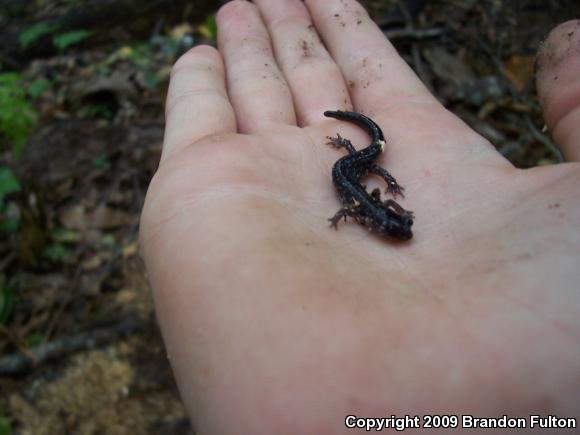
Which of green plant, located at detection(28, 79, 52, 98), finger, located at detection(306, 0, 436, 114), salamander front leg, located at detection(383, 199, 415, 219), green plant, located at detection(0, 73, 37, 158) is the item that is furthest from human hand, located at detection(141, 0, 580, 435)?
green plant, located at detection(28, 79, 52, 98)

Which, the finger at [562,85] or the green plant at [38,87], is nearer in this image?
the finger at [562,85]

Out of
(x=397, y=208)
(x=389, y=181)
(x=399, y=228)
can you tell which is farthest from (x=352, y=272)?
(x=389, y=181)

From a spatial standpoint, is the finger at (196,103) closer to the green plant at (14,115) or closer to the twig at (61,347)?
the twig at (61,347)

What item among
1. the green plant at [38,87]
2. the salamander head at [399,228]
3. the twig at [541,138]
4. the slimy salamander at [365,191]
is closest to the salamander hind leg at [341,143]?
the slimy salamander at [365,191]

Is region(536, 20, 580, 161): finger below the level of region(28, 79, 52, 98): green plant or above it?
above

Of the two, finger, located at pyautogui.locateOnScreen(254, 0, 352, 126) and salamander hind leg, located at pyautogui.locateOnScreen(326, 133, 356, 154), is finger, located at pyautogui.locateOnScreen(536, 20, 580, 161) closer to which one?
salamander hind leg, located at pyautogui.locateOnScreen(326, 133, 356, 154)

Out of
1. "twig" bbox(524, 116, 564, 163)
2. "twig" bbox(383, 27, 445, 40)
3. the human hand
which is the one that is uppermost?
the human hand

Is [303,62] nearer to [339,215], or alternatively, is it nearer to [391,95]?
[391,95]
